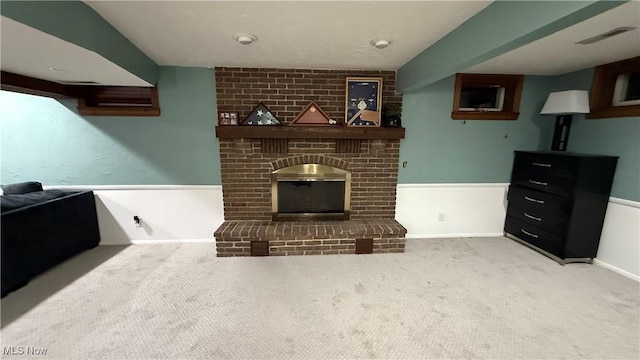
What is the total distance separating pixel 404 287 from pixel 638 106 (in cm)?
283

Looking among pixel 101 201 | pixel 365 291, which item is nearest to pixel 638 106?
pixel 365 291

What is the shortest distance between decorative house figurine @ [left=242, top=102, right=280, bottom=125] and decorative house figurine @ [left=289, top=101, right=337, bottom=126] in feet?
0.84

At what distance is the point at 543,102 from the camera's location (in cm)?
309

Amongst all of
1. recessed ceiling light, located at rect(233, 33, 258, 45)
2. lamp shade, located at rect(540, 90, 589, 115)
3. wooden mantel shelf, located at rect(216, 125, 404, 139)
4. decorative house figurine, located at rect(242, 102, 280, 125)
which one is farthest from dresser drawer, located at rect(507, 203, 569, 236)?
recessed ceiling light, located at rect(233, 33, 258, 45)

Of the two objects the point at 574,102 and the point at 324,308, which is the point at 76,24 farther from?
the point at 574,102

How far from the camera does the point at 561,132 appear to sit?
2918 mm

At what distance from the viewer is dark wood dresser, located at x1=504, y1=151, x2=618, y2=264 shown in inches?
97.4

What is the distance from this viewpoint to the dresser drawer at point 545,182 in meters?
2.53

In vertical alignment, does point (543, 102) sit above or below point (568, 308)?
above

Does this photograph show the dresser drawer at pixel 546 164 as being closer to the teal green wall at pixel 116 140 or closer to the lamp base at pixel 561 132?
the lamp base at pixel 561 132

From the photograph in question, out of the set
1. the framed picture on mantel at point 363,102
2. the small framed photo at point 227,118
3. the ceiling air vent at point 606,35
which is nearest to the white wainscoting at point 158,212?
the small framed photo at point 227,118

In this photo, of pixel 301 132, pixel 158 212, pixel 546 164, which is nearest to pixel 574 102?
pixel 546 164

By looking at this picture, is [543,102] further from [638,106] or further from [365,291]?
[365,291]

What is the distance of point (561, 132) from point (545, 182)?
0.72 m
